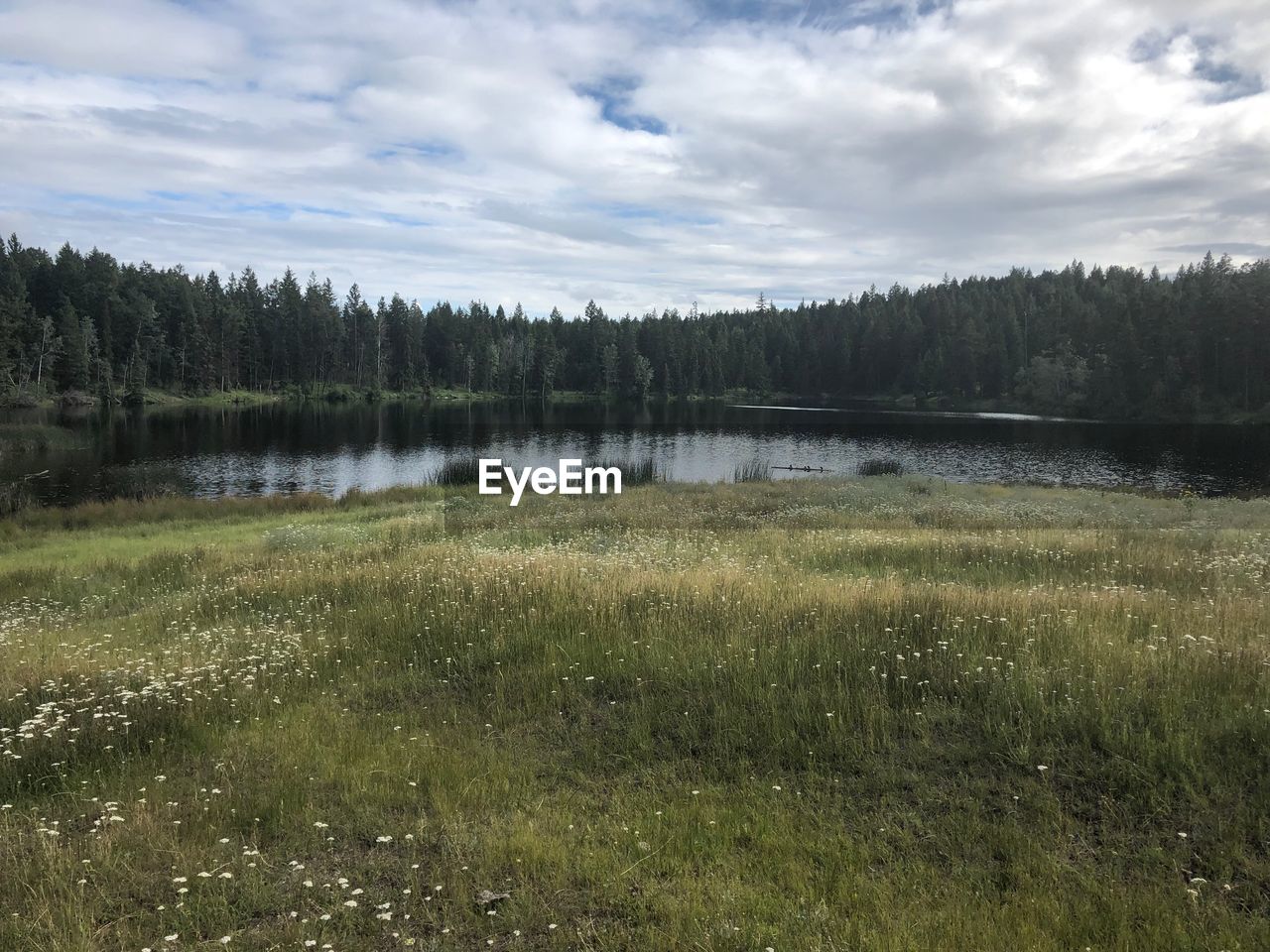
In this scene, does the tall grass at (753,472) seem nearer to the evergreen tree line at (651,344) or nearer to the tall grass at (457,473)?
the tall grass at (457,473)

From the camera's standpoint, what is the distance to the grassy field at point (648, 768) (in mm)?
4543

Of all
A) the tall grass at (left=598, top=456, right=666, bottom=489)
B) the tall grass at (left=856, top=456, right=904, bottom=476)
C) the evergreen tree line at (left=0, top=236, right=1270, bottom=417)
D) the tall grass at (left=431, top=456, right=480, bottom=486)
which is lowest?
the tall grass at (left=431, top=456, right=480, bottom=486)

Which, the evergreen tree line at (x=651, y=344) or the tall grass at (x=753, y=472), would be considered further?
the evergreen tree line at (x=651, y=344)

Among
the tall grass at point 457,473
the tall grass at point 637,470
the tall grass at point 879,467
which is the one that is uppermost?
the tall grass at point 879,467

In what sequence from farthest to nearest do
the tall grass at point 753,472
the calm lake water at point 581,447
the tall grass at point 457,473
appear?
the calm lake water at point 581,447 → the tall grass at point 457,473 → the tall grass at point 753,472

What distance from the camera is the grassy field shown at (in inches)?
179

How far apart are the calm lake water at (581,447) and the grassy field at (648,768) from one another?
4213cm

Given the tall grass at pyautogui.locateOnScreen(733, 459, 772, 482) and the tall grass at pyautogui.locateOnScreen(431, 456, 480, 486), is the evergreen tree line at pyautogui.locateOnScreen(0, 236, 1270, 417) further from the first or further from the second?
the tall grass at pyautogui.locateOnScreen(733, 459, 772, 482)

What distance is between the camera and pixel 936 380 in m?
148

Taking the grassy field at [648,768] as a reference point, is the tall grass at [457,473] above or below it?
below

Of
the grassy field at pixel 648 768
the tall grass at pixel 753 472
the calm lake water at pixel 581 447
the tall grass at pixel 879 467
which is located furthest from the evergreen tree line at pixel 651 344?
the grassy field at pixel 648 768

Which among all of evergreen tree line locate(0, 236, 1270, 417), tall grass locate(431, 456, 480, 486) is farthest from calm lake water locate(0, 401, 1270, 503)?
evergreen tree line locate(0, 236, 1270, 417)

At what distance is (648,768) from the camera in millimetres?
6469

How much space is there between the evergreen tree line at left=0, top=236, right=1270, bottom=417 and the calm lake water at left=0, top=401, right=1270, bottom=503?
13497 mm
